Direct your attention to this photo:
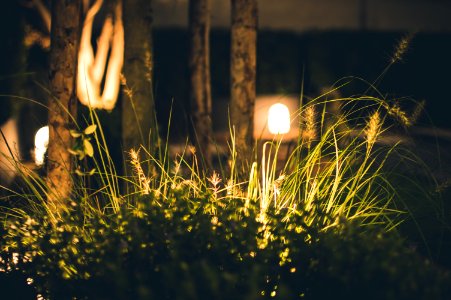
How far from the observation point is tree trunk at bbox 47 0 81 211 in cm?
426

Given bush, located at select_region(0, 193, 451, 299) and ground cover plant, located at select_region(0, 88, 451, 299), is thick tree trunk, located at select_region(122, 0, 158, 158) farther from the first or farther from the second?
bush, located at select_region(0, 193, 451, 299)

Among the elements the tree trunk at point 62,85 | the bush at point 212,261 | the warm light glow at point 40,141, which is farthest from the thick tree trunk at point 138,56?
the bush at point 212,261

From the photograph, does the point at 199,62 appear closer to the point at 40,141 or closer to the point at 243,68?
the point at 243,68

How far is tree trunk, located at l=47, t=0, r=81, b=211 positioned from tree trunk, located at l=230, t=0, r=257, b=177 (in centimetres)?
131

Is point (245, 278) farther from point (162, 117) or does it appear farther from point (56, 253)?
point (162, 117)

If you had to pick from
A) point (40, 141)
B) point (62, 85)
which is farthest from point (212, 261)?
point (40, 141)

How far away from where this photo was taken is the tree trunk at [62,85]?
4258 millimetres

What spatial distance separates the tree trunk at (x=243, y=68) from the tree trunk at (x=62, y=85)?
1312mm

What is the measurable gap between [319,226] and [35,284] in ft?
4.89

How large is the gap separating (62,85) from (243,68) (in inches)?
59.4

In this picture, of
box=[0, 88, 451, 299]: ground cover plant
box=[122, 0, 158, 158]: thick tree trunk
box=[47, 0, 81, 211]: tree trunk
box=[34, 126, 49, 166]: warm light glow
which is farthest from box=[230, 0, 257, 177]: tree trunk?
box=[34, 126, 49, 166]: warm light glow

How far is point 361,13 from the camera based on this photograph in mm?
19719

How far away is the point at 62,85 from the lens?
168 inches

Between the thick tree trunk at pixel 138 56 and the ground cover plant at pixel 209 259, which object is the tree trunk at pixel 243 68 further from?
the ground cover plant at pixel 209 259
